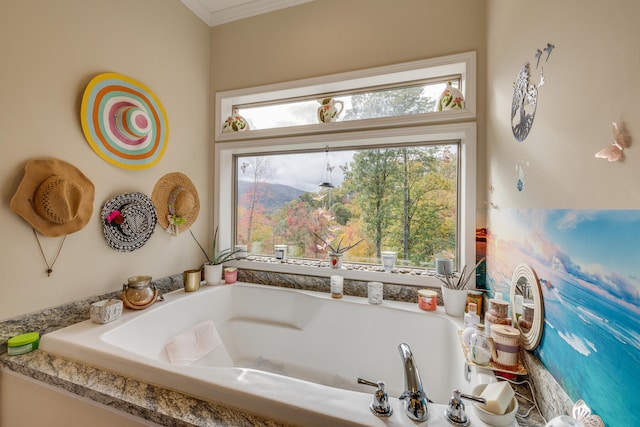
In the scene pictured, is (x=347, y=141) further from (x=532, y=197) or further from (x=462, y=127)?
(x=532, y=197)

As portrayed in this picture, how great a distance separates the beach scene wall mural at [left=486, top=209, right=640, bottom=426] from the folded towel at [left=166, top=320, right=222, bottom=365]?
162cm

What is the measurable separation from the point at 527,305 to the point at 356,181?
126cm

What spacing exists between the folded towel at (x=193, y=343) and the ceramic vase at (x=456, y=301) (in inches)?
55.6

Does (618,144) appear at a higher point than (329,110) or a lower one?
lower

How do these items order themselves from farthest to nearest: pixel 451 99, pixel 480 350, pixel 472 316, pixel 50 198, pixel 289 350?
1. pixel 289 350
2. pixel 451 99
3. pixel 472 316
4. pixel 50 198
5. pixel 480 350

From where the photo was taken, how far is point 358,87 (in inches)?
71.1

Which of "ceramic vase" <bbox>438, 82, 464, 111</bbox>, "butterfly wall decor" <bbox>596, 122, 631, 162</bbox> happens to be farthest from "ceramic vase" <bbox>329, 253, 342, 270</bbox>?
"butterfly wall decor" <bbox>596, 122, 631, 162</bbox>

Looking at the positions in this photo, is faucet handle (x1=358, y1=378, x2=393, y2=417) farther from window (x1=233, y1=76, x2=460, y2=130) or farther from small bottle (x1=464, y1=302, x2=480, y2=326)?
window (x1=233, y1=76, x2=460, y2=130)

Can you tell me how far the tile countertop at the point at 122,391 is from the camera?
0.75 meters

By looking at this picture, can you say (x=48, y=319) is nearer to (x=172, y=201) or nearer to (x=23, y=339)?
(x=23, y=339)

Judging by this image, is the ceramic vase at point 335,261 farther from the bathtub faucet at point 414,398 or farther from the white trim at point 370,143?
the bathtub faucet at point 414,398

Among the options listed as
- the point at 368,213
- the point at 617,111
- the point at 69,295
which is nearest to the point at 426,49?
the point at 368,213

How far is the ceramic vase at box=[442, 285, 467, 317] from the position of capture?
1385mm

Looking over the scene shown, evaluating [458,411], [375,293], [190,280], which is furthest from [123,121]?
[458,411]
